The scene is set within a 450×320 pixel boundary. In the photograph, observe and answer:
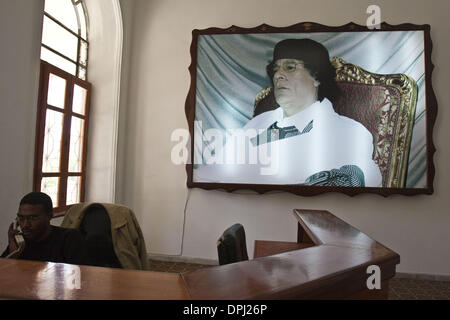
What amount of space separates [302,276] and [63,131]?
3.07 m

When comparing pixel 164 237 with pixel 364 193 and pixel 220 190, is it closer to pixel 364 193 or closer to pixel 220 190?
pixel 220 190

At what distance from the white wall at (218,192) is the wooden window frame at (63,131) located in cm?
47

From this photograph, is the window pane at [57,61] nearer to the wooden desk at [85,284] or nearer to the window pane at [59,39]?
the window pane at [59,39]

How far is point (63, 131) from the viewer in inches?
120

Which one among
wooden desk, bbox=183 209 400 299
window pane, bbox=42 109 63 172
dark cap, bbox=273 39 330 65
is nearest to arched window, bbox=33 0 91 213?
window pane, bbox=42 109 63 172

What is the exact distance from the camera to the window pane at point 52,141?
278cm

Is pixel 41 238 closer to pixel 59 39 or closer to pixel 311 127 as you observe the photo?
pixel 59 39

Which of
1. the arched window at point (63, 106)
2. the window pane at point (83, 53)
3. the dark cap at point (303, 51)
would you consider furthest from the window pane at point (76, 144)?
the dark cap at point (303, 51)

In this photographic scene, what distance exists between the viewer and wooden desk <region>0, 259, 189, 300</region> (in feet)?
2.17

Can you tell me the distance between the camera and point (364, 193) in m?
3.28

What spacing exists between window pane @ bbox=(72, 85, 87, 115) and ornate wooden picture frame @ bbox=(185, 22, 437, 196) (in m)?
1.24

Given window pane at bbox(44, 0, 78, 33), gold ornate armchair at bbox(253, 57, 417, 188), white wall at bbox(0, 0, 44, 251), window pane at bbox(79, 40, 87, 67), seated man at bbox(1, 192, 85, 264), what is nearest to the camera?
seated man at bbox(1, 192, 85, 264)

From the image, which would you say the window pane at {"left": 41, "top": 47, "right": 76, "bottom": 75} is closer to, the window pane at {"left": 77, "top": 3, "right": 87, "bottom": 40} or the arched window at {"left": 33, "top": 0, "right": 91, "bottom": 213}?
the arched window at {"left": 33, "top": 0, "right": 91, "bottom": 213}

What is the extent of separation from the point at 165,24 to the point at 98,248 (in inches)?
117
